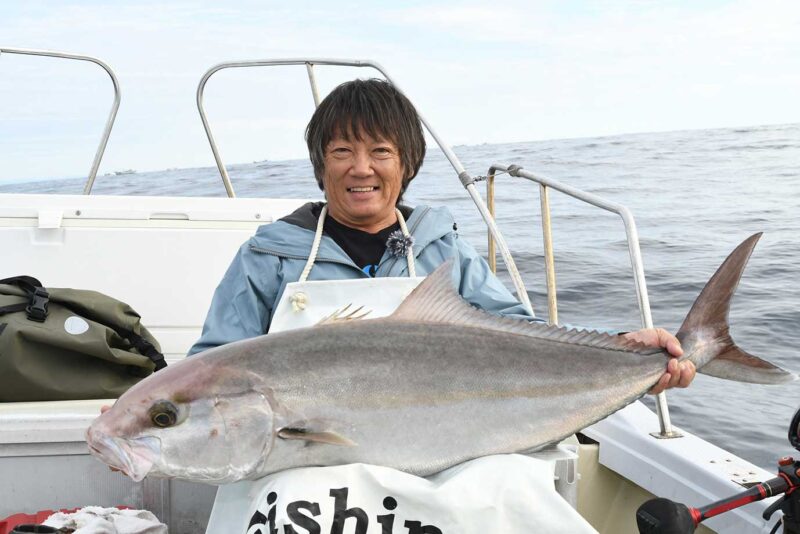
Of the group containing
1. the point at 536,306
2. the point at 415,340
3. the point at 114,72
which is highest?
the point at 114,72

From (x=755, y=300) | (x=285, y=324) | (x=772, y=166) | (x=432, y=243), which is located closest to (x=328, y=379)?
(x=285, y=324)

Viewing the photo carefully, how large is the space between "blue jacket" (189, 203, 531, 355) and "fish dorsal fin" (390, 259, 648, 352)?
48 centimetres

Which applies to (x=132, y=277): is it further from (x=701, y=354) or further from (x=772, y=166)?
(x=772, y=166)

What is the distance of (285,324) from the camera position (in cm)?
264

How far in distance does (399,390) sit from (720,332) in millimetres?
979

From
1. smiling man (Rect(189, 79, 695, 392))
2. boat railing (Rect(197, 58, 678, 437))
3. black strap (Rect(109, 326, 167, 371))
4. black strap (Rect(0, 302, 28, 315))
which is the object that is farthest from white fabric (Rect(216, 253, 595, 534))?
black strap (Rect(0, 302, 28, 315))

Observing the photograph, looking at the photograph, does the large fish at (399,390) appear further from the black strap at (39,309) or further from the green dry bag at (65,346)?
the black strap at (39,309)

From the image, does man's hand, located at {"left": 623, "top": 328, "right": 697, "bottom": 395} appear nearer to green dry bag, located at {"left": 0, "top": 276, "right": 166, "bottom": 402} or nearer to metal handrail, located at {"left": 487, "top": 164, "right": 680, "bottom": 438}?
metal handrail, located at {"left": 487, "top": 164, "right": 680, "bottom": 438}

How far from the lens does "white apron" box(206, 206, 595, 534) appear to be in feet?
6.41

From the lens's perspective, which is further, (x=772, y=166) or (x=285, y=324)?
(x=772, y=166)

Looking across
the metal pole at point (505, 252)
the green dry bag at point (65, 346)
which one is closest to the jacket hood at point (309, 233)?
the metal pole at point (505, 252)

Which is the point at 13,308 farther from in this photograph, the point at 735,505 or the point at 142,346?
the point at 735,505

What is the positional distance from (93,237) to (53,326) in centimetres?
123

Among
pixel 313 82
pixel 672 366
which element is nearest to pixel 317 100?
pixel 313 82
